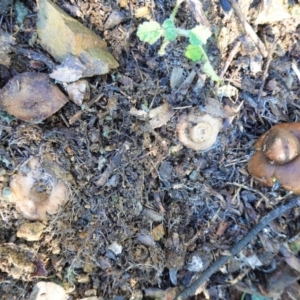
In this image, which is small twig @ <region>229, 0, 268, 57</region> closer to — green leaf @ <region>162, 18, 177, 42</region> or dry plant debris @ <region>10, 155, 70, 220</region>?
green leaf @ <region>162, 18, 177, 42</region>

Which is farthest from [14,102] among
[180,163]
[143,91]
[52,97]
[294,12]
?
[294,12]

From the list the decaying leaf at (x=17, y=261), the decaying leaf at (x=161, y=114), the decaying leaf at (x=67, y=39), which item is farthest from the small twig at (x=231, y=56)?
the decaying leaf at (x=17, y=261)

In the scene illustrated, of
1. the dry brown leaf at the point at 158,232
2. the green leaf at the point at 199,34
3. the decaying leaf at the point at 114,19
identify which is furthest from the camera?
the dry brown leaf at the point at 158,232

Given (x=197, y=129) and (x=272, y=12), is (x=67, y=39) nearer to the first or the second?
(x=197, y=129)

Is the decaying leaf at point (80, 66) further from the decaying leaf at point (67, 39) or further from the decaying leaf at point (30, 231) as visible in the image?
the decaying leaf at point (30, 231)

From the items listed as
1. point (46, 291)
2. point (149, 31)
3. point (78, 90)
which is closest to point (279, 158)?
point (149, 31)

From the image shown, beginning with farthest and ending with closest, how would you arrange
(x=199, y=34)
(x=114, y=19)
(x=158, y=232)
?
(x=158, y=232) < (x=114, y=19) < (x=199, y=34)

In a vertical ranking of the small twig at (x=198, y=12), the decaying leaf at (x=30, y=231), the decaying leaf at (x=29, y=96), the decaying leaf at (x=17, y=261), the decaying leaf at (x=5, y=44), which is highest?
the small twig at (x=198, y=12)
